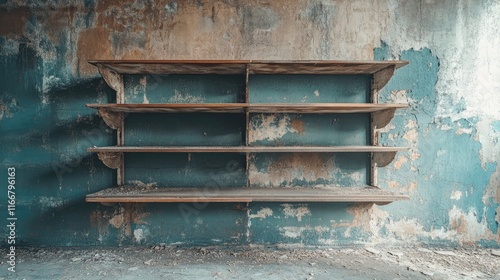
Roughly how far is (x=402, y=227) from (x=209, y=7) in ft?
8.87

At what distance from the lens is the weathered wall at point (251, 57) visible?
3055 millimetres

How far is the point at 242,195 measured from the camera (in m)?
2.66

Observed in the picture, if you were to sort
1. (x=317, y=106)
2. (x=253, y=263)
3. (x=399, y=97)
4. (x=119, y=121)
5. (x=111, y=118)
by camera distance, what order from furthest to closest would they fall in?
1. (x=399, y=97)
2. (x=119, y=121)
3. (x=111, y=118)
4. (x=253, y=263)
5. (x=317, y=106)

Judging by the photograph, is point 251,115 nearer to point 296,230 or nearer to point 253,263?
point 296,230

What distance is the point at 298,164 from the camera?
10.1 feet

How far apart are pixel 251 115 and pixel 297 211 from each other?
0.98 meters

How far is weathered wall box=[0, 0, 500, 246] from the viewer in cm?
305

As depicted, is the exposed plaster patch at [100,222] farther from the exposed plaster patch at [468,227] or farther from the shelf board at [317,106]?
the exposed plaster patch at [468,227]

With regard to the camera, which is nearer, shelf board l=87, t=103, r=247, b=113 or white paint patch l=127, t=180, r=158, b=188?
shelf board l=87, t=103, r=247, b=113

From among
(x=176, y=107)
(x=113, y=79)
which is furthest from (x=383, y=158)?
(x=113, y=79)

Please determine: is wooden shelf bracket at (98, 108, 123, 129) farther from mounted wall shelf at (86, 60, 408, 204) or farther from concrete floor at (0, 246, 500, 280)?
concrete floor at (0, 246, 500, 280)

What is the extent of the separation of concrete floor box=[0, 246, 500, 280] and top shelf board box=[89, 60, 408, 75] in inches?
62.8

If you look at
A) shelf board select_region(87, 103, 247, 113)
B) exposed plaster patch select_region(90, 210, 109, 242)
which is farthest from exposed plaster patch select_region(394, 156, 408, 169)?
exposed plaster patch select_region(90, 210, 109, 242)

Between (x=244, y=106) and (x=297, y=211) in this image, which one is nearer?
(x=244, y=106)
